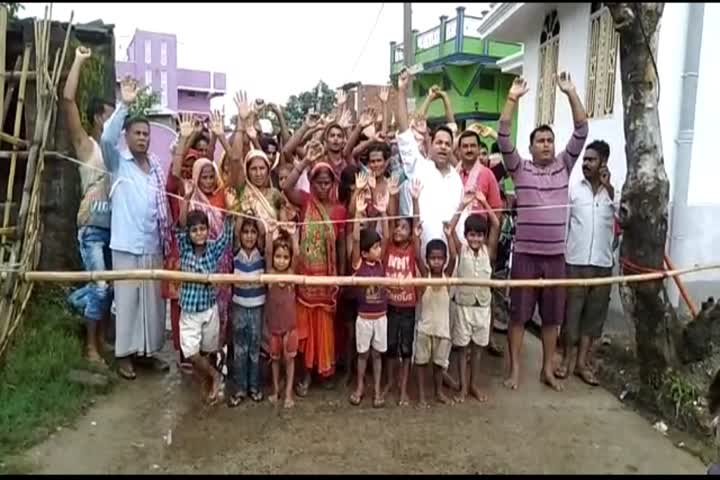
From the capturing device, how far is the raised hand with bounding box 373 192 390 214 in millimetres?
4039

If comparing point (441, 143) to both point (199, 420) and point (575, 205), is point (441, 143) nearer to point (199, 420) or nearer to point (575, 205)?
point (575, 205)

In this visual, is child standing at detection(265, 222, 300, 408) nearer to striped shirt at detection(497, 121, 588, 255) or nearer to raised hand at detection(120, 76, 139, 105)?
raised hand at detection(120, 76, 139, 105)

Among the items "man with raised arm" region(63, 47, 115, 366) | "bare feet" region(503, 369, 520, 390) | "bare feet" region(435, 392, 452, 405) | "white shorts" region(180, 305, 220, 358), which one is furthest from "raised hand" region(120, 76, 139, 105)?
"bare feet" region(503, 369, 520, 390)

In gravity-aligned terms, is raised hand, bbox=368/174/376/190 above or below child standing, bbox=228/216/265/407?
above

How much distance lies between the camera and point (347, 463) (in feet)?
10.5

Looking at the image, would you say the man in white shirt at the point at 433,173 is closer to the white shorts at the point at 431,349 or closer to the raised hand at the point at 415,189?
the raised hand at the point at 415,189

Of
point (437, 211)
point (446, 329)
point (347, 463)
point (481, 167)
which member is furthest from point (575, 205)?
point (347, 463)

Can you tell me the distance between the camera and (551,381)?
4.32m

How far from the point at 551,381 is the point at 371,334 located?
137 centimetres

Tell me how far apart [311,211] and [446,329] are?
1143 millimetres

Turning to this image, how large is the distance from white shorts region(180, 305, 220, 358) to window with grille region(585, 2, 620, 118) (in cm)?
458

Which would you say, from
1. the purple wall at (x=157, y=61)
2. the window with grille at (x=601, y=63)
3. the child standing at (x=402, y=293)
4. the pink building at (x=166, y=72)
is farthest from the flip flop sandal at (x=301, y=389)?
the purple wall at (x=157, y=61)

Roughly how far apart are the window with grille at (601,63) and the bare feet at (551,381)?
10.5ft

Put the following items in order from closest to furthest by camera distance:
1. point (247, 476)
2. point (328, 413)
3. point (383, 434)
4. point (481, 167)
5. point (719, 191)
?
point (247, 476) → point (383, 434) → point (328, 413) → point (481, 167) → point (719, 191)
